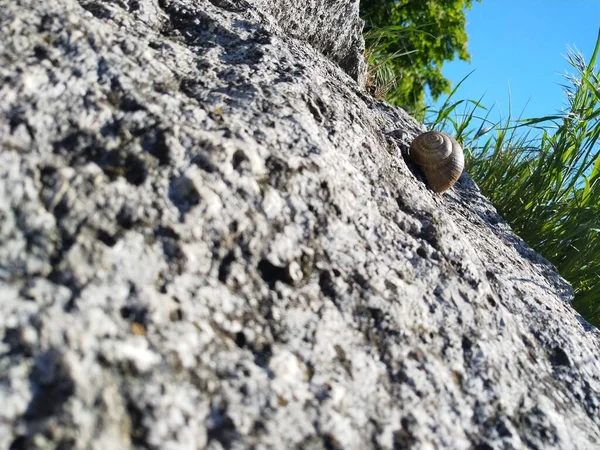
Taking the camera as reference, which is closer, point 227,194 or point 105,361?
point 105,361

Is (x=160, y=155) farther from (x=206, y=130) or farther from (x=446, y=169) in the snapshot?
(x=446, y=169)

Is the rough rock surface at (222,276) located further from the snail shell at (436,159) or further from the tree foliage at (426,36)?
the tree foliage at (426,36)

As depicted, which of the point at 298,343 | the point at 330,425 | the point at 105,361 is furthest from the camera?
the point at 298,343

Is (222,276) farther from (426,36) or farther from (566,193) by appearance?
(426,36)

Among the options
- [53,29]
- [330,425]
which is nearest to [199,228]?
[330,425]

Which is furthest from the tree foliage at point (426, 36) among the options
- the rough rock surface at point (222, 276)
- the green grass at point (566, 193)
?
the rough rock surface at point (222, 276)

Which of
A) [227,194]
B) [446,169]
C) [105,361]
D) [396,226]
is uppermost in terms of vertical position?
[446,169]

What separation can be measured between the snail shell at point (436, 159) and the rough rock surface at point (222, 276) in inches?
19.1

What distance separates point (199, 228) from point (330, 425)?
0.48 meters

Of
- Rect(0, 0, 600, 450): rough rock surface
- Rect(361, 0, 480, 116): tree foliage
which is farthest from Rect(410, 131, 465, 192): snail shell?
Rect(361, 0, 480, 116): tree foliage

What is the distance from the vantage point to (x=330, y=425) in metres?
1.12

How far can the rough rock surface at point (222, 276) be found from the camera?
100 cm

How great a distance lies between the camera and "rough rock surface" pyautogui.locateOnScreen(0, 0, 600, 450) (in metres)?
1.00

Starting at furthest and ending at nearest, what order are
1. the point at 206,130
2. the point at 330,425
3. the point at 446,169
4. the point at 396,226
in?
the point at 446,169
the point at 396,226
the point at 206,130
the point at 330,425
